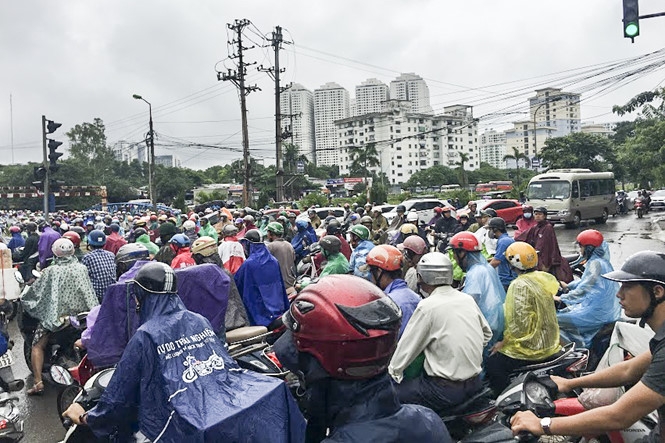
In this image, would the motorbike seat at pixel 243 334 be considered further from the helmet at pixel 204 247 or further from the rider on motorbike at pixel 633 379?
the rider on motorbike at pixel 633 379

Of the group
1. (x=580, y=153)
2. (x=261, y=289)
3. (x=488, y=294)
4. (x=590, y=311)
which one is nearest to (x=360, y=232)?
(x=261, y=289)

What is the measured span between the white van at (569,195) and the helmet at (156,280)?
2354 cm

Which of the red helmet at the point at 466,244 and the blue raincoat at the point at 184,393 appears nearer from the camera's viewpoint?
the blue raincoat at the point at 184,393

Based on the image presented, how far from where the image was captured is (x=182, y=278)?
16.4ft

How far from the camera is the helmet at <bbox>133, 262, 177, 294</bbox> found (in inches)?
120

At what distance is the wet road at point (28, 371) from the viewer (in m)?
5.80

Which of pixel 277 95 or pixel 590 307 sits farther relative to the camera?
pixel 277 95

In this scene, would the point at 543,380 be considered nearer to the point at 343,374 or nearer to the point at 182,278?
the point at 343,374

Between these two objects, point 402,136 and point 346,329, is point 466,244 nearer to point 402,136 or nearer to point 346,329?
point 346,329

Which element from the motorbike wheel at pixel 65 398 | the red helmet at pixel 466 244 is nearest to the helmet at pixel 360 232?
the red helmet at pixel 466 244

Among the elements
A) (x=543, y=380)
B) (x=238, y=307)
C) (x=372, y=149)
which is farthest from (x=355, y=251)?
(x=372, y=149)

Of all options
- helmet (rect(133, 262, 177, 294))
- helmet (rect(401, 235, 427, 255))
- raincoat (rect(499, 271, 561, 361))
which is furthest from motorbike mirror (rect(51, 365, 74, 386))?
helmet (rect(401, 235, 427, 255))

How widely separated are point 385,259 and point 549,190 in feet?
73.9

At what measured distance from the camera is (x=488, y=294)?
16.2 feet
